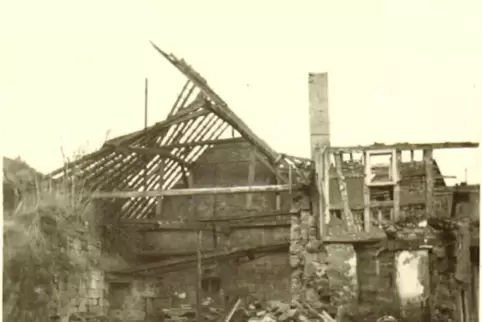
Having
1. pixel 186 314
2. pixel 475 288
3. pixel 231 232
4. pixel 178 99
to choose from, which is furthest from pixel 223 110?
pixel 475 288

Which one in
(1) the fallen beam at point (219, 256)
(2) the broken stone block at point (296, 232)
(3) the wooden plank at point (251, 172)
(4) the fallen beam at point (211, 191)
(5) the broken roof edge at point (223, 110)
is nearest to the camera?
(4) the fallen beam at point (211, 191)

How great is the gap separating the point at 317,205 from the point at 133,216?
188 inches

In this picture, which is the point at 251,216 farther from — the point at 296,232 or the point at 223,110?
the point at 223,110

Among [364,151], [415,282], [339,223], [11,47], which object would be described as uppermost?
[11,47]

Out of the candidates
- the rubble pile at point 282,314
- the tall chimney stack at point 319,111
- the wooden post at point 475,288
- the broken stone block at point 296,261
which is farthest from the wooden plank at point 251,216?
the wooden post at point 475,288

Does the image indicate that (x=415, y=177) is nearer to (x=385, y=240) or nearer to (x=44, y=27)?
(x=385, y=240)

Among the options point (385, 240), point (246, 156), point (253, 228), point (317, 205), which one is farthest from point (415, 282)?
point (246, 156)

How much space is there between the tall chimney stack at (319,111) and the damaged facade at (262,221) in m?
0.02

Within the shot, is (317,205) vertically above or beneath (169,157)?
beneath

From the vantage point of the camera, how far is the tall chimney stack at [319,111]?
540 inches

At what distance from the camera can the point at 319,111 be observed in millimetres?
13844

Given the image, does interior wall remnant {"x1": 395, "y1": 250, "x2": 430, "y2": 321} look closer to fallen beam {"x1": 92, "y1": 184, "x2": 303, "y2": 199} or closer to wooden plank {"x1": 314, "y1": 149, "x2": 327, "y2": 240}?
wooden plank {"x1": 314, "y1": 149, "x2": 327, "y2": 240}

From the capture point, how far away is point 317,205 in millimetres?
13383

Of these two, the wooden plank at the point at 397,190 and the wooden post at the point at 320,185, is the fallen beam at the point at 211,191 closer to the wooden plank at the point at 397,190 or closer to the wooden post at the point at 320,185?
the wooden post at the point at 320,185
